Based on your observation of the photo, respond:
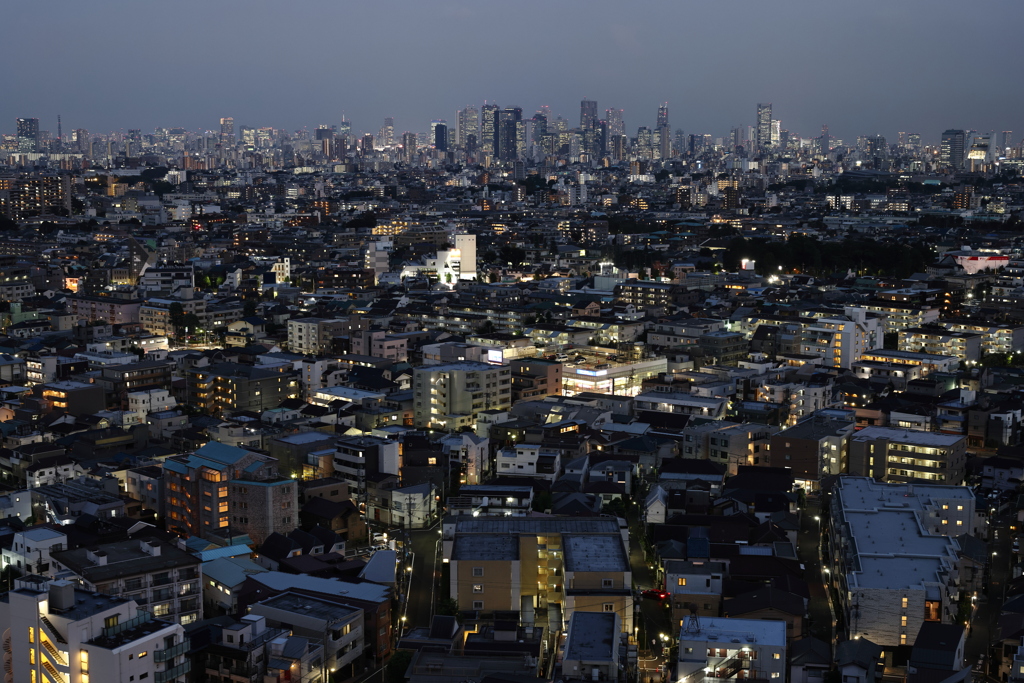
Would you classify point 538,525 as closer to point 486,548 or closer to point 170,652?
point 486,548

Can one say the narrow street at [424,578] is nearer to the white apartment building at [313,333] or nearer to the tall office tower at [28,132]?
the white apartment building at [313,333]

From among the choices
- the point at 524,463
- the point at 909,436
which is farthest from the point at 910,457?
the point at 524,463

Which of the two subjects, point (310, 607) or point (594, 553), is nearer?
point (310, 607)

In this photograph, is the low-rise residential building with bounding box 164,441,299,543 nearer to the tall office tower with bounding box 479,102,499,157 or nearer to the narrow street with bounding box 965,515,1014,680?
the narrow street with bounding box 965,515,1014,680

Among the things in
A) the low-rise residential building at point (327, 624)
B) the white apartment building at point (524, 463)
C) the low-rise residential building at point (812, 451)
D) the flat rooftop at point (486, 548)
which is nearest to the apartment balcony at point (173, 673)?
the low-rise residential building at point (327, 624)

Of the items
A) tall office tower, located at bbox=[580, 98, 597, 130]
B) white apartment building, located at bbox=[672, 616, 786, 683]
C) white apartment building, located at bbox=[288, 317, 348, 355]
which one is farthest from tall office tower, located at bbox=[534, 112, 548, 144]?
white apartment building, located at bbox=[672, 616, 786, 683]

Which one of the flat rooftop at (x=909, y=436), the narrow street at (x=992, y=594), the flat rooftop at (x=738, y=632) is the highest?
the flat rooftop at (x=909, y=436)
